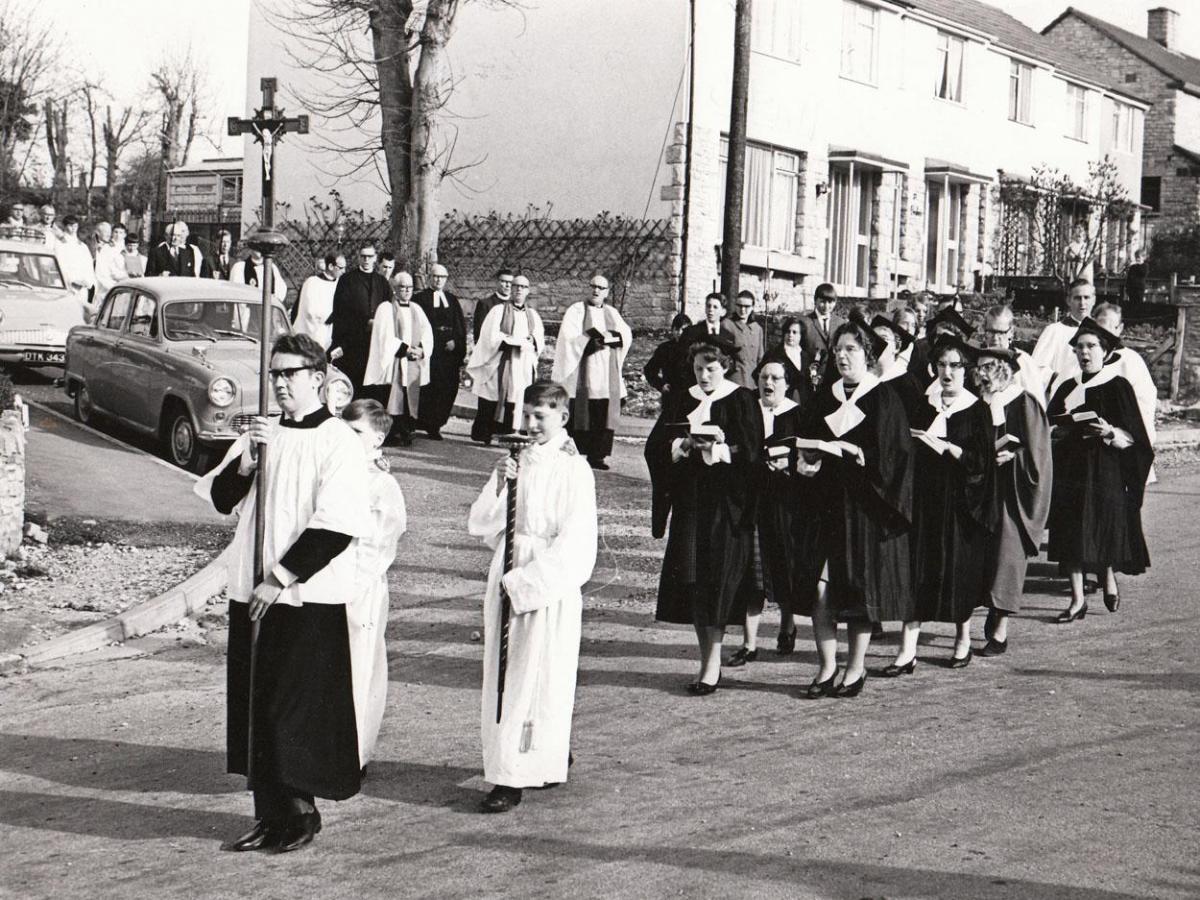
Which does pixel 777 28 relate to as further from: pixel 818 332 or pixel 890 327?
pixel 890 327

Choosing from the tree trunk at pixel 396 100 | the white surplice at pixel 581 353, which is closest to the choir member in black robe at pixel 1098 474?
the white surplice at pixel 581 353

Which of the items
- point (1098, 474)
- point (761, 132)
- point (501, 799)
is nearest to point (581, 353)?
point (1098, 474)

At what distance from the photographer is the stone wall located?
1087cm

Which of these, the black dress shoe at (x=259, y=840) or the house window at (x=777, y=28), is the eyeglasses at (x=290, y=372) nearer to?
the black dress shoe at (x=259, y=840)

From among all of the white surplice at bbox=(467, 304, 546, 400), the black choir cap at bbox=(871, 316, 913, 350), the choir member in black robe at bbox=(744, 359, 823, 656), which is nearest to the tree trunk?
the white surplice at bbox=(467, 304, 546, 400)

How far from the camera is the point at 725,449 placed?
8484mm

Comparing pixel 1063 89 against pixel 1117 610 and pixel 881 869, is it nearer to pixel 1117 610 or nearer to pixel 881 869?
pixel 1117 610

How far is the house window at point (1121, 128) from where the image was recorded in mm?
43844

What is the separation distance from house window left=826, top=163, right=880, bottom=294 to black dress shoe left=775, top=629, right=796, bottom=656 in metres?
22.9

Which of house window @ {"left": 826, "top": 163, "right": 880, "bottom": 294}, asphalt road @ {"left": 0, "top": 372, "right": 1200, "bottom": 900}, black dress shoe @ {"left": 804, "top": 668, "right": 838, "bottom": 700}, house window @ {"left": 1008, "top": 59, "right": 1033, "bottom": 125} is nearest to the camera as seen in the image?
asphalt road @ {"left": 0, "top": 372, "right": 1200, "bottom": 900}

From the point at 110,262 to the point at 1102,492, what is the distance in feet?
50.4

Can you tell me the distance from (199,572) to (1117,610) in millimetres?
6006

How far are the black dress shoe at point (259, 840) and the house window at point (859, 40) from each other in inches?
1084

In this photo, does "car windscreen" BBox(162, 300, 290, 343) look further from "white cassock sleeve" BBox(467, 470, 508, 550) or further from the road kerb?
"white cassock sleeve" BBox(467, 470, 508, 550)
